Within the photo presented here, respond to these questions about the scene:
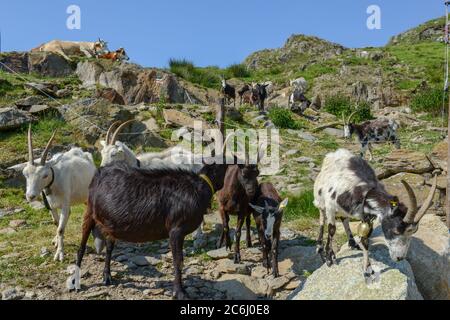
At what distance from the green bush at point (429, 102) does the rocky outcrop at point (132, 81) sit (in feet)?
43.9

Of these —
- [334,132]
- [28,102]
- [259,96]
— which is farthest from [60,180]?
[259,96]

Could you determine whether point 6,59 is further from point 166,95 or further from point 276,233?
point 276,233

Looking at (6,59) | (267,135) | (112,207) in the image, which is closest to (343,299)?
(112,207)

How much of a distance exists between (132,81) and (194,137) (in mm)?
6674

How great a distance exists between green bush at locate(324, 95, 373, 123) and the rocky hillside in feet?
3.27

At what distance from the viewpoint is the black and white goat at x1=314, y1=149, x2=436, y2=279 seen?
444 cm

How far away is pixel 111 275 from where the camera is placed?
19.5 ft

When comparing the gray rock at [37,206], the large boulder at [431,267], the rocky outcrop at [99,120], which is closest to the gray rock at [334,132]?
the rocky outcrop at [99,120]

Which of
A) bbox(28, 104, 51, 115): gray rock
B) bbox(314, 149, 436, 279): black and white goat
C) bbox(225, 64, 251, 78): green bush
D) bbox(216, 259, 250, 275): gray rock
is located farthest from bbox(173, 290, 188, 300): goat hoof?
bbox(225, 64, 251, 78): green bush

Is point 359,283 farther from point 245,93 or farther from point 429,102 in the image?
point 429,102

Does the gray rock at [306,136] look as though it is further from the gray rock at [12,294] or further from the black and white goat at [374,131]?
the gray rock at [12,294]

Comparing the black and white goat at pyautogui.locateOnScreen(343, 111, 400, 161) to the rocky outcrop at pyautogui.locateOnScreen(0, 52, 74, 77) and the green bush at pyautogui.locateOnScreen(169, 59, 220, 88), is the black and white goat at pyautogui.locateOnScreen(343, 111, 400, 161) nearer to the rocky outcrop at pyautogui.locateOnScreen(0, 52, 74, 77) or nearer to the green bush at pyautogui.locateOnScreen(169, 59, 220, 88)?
the green bush at pyautogui.locateOnScreen(169, 59, 220, 88)

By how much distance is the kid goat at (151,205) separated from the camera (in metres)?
4.98

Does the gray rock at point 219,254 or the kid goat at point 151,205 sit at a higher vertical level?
the kid goat at point 151,205
